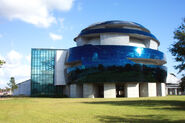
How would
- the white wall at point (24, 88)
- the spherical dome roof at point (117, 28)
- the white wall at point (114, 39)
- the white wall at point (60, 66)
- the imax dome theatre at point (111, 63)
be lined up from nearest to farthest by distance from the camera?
the imax dome theatre at point (111, 63) < the spherical dome roof at point (117, 28) < the white wall at point (114, 39) < the white wall at point (60, 66) < the white wall at point (24, 88)

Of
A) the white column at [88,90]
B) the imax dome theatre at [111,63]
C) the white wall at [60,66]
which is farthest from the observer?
the white wall at [60,66]

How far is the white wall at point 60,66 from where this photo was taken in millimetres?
64625

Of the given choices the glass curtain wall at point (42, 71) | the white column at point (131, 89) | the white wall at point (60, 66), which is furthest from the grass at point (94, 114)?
the glass curtain wall at point (42, 71)

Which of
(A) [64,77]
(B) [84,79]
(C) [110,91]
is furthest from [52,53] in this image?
(C) [110,91]

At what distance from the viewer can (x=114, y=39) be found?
55719 millimetres

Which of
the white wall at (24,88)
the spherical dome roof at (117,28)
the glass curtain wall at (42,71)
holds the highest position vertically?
the spherical dome roof at (117,28)

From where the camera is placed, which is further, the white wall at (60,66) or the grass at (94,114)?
the white wall at (60,66)

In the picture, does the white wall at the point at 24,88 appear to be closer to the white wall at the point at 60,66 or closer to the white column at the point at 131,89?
the white wall at the point at 60,66

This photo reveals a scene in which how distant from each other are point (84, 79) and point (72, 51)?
28.9ft

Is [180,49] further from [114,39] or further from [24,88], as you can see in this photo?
[24,88]

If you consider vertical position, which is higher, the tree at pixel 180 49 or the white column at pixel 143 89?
the tree at pixel 180 49

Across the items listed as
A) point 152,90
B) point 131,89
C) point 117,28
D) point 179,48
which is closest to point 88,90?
point 131,89

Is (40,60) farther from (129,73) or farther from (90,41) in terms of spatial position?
(129,73)

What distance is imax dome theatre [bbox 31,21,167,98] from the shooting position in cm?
5159
